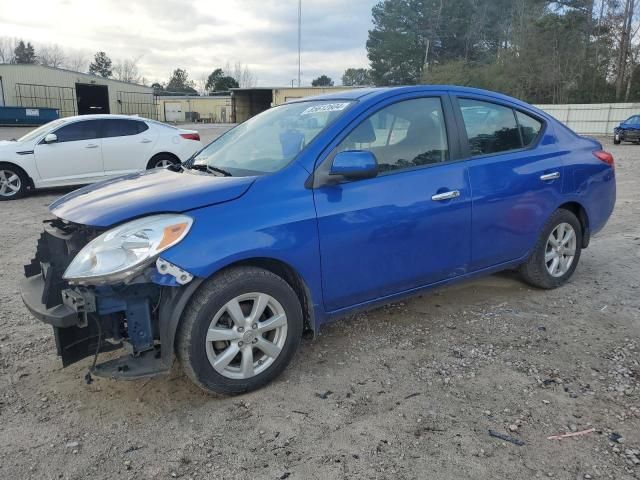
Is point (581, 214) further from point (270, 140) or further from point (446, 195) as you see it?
point (270, 140)

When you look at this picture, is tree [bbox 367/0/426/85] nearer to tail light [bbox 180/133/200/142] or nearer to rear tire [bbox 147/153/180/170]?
tail light [bbox 180/133/200/142]

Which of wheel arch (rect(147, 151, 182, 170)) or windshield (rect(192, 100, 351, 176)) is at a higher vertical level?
windshield (rect(192, 100, 351, 176))

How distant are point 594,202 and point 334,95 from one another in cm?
269

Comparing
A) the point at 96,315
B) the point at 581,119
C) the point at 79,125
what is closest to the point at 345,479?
the point at 96,315

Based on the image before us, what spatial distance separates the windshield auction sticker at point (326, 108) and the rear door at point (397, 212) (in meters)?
0.21

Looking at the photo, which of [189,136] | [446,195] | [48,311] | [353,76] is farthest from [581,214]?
[353,76]

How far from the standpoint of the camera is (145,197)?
298 centimetres

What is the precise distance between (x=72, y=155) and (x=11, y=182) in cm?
120

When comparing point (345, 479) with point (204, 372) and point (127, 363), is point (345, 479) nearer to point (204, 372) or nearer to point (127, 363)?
point (204, 372)

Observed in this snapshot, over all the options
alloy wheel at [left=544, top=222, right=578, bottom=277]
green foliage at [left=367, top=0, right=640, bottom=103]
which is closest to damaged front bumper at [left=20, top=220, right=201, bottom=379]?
alloy wheel at [left=544, top=222, right=578, bottom=277]

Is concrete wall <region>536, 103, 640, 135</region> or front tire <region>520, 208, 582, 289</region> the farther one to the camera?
concrete wall <region>536, 103, 640, 135</region>

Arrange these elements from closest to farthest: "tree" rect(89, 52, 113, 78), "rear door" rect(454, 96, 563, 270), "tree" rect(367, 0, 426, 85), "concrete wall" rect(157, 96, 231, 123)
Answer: "rear door" rect(454, 96, 563, 270) < "tree" rect(367, 0, 426, 85) < "concrete wall" rect(157, 96, 231, 123) < "tree" rect(89, 52, 113, 78)

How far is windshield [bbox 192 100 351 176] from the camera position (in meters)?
3.41

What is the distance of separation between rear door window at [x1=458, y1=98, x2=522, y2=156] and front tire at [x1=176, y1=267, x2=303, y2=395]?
77.5 inches
